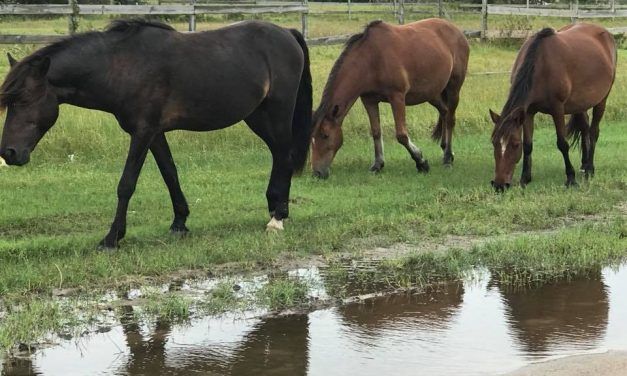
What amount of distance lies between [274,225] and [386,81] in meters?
4.21

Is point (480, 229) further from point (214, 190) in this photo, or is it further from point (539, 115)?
point (539, 115)

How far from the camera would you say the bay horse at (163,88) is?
744 centimetres

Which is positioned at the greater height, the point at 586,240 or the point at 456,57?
the point at 456,57

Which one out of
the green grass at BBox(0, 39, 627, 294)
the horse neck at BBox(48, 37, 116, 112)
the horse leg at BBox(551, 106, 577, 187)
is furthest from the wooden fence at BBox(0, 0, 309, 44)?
the horse leg at BBox(551, 106, 577, 187)

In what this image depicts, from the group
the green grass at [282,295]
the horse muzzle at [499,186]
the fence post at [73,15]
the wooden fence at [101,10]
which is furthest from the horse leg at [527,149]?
the fence post at [73,15]

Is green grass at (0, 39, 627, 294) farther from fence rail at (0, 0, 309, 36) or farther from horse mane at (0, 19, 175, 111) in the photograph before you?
fence rail at (0, 0, 309, 36)

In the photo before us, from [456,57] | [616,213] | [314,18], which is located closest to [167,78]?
[616,213]

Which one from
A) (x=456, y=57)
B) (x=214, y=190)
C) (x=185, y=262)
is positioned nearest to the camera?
(x=185, y=262)

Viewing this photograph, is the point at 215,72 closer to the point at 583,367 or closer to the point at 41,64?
the point at 41,64

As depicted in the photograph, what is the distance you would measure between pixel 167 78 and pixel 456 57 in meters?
6.79

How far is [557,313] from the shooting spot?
20.2 ft

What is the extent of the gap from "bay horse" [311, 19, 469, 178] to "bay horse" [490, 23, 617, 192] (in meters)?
1.71

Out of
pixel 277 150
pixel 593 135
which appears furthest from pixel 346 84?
pixel 593 135

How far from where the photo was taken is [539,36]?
11031mm
